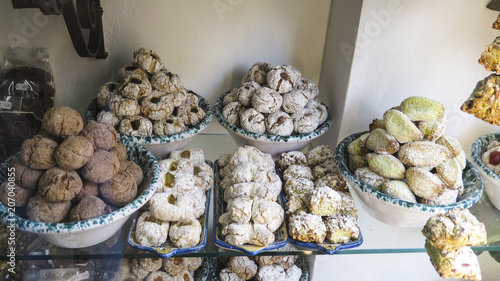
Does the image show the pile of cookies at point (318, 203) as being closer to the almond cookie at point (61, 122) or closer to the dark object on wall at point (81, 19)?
the almond cookie at point (61, 122)

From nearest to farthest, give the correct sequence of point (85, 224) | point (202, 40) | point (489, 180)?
point (85, 224) < point (489, 180) < point (202, 40)

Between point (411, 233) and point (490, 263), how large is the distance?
0.35m

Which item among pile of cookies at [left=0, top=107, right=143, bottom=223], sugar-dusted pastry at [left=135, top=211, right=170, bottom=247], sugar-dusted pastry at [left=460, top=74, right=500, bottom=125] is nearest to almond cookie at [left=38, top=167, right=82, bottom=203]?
pile of cookies at [left=0, top=107, right=143, bottom=223]

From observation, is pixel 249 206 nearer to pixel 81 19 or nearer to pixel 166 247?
pixel 166 247

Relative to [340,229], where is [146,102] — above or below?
above

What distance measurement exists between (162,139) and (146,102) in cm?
10

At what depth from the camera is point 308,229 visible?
0.88 meters

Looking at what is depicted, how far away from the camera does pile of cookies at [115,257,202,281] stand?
1073mm

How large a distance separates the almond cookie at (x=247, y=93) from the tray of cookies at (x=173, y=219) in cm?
28

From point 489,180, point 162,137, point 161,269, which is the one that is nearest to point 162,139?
point 162,137

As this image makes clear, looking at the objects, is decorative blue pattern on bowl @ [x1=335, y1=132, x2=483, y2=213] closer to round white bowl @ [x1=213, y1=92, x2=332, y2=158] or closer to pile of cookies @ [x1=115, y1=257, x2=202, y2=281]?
round white bowl @ [x1=213, y1=92, x2=332, y2=158]

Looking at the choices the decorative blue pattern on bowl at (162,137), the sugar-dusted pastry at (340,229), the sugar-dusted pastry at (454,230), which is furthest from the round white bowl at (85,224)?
the sugar-dusted pastry at (454,230)

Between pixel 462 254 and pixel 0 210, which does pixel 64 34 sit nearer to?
pixel 0 210

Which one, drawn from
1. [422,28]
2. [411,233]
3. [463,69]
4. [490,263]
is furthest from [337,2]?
[490,263]
